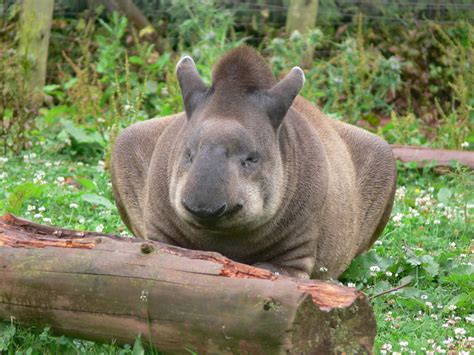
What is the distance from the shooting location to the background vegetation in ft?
19.1

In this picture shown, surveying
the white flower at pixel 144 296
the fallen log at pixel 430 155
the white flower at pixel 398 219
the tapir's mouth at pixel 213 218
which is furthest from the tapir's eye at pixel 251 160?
the fallen log at pixel 430 155

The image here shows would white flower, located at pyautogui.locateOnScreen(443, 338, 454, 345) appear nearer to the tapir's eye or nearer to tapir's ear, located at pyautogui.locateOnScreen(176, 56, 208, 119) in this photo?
the tapir's eye

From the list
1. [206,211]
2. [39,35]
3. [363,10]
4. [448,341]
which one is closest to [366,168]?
[448,341]

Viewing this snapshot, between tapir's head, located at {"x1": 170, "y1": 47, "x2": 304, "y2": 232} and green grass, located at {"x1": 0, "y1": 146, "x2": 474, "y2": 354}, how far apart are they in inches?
35.7

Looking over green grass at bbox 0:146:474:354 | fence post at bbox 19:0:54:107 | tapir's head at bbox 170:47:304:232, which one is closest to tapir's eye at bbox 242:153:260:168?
tapir's head at bbox 170:47:304:232

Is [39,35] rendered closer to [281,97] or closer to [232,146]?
[281,97]

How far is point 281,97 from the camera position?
5648mm

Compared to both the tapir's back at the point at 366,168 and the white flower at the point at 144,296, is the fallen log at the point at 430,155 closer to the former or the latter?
the tapir's back at the point at 366,168

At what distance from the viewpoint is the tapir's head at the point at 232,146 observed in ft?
16.4

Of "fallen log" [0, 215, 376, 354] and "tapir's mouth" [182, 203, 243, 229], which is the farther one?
"tapir's mouth" [182, 203, 243, 229]

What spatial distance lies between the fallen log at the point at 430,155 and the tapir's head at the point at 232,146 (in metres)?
3.63

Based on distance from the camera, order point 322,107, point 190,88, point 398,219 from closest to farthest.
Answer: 1. point 190,88
2. point 398,219
3. point 322,107

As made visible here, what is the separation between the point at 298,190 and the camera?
5.84 m

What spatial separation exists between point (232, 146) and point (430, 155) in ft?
14.3
